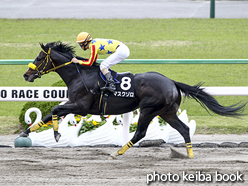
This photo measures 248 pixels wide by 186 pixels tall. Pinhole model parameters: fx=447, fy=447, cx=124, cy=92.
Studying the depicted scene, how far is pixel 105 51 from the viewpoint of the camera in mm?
5961

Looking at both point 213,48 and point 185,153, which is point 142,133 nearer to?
point 185,153

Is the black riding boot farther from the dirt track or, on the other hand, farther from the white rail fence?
the white rail fence

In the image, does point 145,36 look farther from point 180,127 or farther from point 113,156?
point 113,156

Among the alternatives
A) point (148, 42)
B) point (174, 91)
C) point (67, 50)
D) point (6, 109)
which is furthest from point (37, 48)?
point (174, 91)

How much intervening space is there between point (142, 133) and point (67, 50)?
158cm

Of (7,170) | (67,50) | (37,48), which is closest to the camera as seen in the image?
(7,170)

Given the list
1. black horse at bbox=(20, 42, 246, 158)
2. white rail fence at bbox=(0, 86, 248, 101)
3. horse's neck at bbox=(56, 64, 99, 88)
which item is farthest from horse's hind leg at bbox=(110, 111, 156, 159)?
white rail fence at bbox=(0, 86, 248, 101)

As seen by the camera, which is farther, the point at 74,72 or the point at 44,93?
the point at 44,93

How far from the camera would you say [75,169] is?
5375mm

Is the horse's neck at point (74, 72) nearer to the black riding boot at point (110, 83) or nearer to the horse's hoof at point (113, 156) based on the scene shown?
the black riding boot at point (110, 83)

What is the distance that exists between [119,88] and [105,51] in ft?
1.73

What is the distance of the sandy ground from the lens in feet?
16.0

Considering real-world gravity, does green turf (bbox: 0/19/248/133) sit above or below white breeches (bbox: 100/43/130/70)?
above
